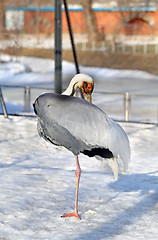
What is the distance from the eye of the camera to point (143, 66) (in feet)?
96.4

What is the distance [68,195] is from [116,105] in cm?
846

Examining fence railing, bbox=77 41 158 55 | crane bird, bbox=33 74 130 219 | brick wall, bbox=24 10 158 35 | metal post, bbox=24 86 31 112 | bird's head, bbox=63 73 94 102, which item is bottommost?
fence railing, bbox=77 41 158 55

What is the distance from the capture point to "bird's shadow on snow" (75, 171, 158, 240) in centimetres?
470

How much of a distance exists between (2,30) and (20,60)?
2.12 metres

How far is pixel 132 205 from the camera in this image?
551 cm

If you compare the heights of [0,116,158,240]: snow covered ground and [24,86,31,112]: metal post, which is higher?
[0,116,158,240]: snow covered ground

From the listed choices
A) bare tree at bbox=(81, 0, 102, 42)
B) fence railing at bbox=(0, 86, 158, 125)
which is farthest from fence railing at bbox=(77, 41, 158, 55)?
fence railing at bbox=(0, 86, 158, 125)

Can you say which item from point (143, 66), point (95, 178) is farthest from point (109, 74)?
point (95, 178)

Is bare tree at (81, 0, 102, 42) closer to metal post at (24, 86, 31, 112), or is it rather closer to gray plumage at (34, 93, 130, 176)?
metal post at (24, 86, 31, 112)

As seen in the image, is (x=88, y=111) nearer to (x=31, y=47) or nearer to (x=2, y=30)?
(x=2, y=30)

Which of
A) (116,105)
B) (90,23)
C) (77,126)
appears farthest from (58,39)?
(90,23)

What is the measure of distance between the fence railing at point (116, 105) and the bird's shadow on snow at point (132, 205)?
11.9 feet

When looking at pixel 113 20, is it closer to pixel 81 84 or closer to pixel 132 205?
pixel 81 84

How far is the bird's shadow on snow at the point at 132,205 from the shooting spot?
15.4ft
